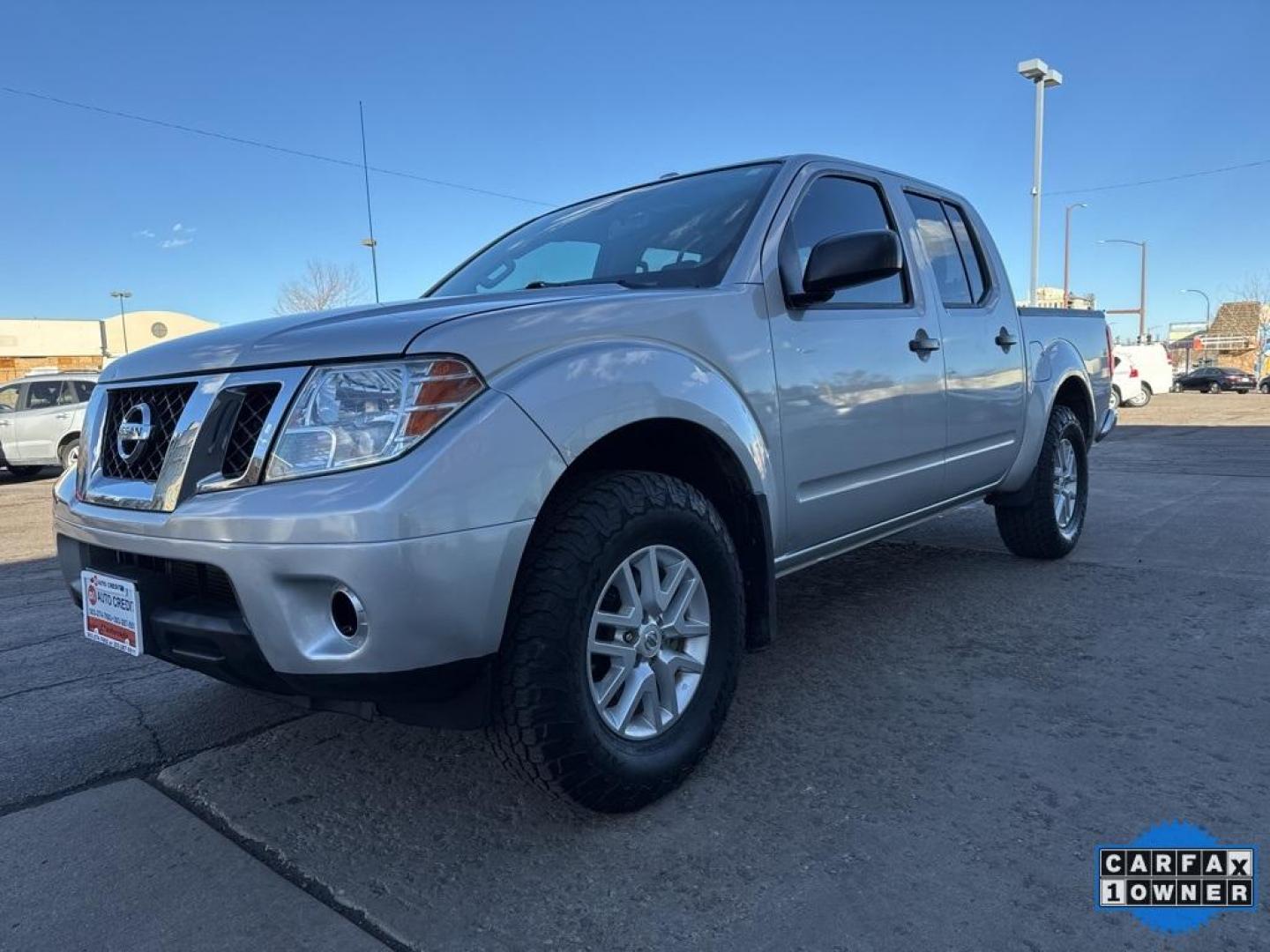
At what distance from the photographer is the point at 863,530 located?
127 inches

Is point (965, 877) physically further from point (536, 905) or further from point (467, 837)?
point (467, 837)

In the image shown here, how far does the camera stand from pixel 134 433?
7.31 feet

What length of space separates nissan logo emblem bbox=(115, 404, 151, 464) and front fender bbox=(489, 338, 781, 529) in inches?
38.0

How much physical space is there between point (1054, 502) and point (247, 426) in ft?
13.6

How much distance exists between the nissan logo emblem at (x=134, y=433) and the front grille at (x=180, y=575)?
250 millimetres

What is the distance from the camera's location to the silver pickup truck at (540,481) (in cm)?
181

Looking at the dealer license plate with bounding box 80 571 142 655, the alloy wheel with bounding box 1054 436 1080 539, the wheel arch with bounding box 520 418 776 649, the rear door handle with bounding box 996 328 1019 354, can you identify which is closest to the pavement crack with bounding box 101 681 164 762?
the dealer license plate with bounding box 80 571 142 655

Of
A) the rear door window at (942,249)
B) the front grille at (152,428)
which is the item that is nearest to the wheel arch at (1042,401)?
the rear door window at (942,249)

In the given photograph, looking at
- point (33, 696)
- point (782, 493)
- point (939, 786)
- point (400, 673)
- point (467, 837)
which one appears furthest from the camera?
point (33, 696)

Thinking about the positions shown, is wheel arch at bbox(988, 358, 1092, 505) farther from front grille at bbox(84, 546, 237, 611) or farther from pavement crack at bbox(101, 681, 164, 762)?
pavement crack at bbox(101, 681, 164, 762)

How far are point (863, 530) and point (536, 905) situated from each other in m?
1.86

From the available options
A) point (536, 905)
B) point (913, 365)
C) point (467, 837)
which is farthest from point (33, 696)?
point (913, 365)

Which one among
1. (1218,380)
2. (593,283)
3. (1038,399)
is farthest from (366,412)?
(1218,380)

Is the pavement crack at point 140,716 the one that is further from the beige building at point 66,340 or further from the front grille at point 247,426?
the beige building at point 66,340
